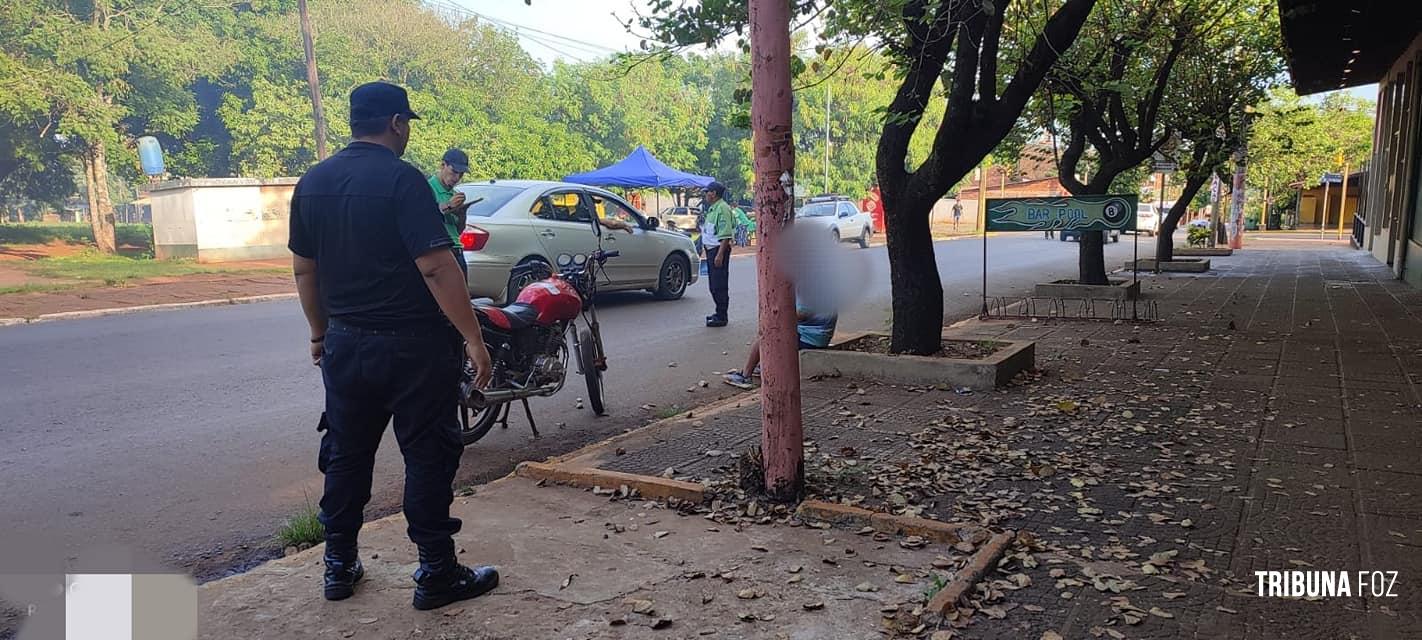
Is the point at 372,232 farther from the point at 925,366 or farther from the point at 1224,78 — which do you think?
the point at 1224,78

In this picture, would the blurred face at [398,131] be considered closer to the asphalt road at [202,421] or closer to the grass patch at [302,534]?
the grass patch at [302,534]

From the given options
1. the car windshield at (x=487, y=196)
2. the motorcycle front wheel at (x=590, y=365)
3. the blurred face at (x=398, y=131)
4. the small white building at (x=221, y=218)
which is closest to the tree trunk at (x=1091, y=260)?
the car windshield at (x=487, y=196)

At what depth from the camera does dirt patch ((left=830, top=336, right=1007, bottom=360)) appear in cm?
714

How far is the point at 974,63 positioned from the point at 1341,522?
4.11 metres

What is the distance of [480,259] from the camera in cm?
1024

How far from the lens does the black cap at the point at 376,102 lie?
10.4ft

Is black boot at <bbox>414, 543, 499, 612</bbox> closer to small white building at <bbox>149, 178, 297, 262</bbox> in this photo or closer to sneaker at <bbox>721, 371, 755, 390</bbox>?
sneaker at <bbox>721, 371, 755, 390</bbox>

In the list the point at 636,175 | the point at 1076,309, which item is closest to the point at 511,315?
the point at 1076,309

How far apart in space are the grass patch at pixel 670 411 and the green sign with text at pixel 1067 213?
566 centimetres

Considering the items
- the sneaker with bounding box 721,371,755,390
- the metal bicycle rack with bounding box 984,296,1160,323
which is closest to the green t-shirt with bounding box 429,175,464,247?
the sneaker with bounding box 721,371,755,390

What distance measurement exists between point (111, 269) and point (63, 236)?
16.2m


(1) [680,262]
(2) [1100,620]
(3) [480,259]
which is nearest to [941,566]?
(2) [1100,620]

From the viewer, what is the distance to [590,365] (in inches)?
250

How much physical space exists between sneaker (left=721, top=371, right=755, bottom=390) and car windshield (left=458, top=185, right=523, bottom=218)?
4387 mm
